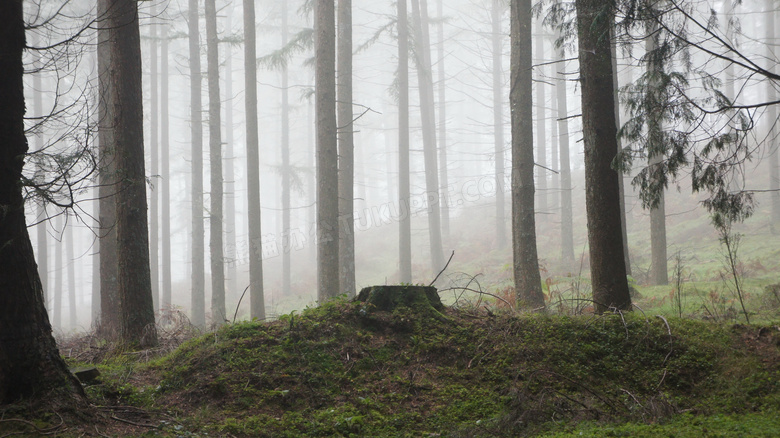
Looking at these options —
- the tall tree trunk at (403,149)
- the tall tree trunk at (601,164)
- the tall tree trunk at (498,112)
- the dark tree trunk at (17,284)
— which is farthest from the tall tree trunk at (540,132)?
the dark tree trunk at (17,284)

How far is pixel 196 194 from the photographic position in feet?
57.1

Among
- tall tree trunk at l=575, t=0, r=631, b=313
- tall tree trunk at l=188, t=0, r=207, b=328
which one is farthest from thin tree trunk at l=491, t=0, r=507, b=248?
tall tree trunk at l=575, t=0, r=631, b=313

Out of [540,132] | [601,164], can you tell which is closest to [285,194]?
[540,132]

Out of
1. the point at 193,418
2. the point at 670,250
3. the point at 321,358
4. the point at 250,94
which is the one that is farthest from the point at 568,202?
the point at 193,418

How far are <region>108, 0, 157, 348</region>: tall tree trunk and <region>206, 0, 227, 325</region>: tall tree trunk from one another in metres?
7.33

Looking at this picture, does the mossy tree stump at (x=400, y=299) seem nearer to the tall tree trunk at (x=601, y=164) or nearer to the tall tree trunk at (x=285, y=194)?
the tall tree trunk at (x=601, y=164)

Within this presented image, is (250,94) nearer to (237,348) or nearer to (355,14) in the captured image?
(237,348)

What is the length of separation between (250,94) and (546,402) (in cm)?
1369

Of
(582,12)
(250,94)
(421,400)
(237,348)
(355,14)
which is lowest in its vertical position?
(421,400)

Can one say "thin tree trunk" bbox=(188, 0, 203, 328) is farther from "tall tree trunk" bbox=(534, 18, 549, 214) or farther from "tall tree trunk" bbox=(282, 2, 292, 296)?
"tall tree trunk" bbox=(534, 18, 549, 214)

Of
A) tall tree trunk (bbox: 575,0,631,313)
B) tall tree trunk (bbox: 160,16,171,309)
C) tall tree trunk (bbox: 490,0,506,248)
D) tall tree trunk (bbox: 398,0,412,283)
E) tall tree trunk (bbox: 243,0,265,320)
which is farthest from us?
tall tree trunk (bbox: 490,0,506,248)

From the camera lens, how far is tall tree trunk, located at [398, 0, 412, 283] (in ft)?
58.9

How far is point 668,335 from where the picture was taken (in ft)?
15.0

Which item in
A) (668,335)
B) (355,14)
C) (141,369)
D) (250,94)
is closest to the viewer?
(668,335)
